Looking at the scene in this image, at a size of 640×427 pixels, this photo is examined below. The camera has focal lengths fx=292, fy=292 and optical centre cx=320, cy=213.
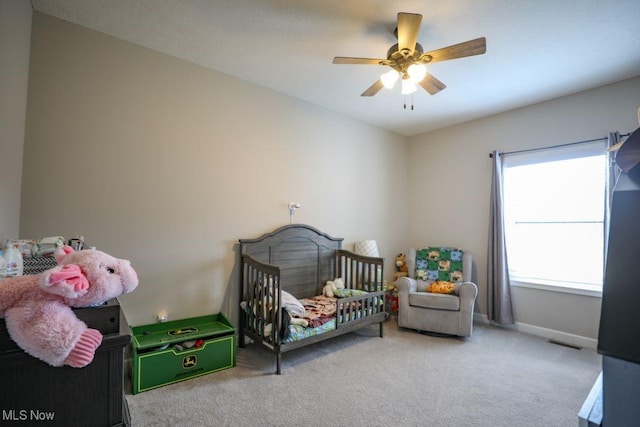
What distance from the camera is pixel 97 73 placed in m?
2.24

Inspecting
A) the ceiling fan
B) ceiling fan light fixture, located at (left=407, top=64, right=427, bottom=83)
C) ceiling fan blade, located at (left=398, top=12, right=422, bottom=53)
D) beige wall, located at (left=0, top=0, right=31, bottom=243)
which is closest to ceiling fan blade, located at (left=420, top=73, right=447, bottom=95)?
the ceiling fan

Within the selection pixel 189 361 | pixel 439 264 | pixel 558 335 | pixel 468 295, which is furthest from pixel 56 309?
pixel 558 335

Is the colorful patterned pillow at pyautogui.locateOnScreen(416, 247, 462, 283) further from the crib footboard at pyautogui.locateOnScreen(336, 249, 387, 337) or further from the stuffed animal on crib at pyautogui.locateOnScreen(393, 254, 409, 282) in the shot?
the crib footboard at pyautogui.locateOnScreen(336, 249, 387, 337)

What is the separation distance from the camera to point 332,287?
11.0 ft

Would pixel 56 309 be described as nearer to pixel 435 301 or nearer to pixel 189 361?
pixel 189 361

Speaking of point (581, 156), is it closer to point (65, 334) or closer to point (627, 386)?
point (627, 386)

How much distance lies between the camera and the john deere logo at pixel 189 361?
7.30 feet

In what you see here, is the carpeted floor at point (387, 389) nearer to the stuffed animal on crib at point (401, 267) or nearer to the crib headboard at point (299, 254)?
the crib headboard at point (299, 254)

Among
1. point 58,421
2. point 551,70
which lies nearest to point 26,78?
point 58,421

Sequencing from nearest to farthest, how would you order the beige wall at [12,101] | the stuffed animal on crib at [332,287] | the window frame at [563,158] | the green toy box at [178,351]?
the beige wall at [12,101]
the green toy box at [178,351]
the window frame at [563,158]
the stuffed animal on crib at [332,287]

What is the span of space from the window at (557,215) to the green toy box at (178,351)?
3.41 meters

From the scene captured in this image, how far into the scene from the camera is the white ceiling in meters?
1.95

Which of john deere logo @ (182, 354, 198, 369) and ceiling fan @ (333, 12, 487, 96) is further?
john deere logo @ (182, 354, 198, 369)

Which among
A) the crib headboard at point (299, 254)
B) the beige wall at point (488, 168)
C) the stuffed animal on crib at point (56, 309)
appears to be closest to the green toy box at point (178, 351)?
the crib headboard at point (299, 254)
